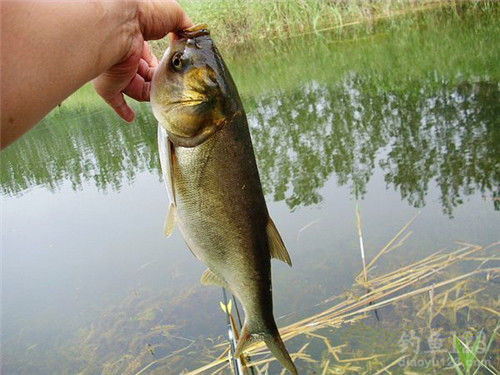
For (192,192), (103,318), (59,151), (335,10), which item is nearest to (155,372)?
(103,318)

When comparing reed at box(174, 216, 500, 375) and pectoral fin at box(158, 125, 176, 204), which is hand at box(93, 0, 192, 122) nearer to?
pectoral fin at box(158, 125, 176, 204)

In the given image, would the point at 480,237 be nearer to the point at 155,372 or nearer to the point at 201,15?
the point at 155,372

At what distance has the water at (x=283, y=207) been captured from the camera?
13.5 feet

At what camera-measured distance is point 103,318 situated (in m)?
4.56

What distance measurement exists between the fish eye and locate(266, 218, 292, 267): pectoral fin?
56 cm

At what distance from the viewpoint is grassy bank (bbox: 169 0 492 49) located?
1391cm

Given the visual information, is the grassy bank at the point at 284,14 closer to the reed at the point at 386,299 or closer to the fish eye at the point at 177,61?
the reed at the point at 386,299

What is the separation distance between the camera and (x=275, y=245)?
169 cm

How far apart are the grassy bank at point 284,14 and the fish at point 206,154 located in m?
13.3

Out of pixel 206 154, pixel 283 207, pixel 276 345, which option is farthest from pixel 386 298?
pixel 206 154

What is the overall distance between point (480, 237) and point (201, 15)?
12.9 m

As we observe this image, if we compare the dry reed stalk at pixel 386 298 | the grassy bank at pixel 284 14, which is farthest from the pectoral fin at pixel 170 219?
the grassy bank at pixel 284 14

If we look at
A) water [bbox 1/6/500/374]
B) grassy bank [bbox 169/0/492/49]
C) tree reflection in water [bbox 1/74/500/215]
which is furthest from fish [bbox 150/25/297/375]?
grassy bank [bbox 169/0/492/49]

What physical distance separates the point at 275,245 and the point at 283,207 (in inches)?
142
